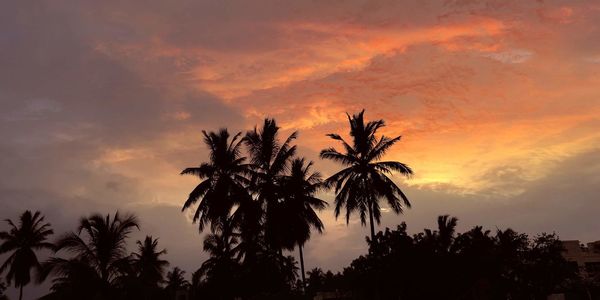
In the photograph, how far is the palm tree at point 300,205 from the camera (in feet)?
122

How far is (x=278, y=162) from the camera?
3712 cm

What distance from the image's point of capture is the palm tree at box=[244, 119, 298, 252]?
36438 millimetres

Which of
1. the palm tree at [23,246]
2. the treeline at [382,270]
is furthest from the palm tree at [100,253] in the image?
the palm tree at [23,246]

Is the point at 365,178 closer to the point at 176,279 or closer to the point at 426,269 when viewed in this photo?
the point at 426,269

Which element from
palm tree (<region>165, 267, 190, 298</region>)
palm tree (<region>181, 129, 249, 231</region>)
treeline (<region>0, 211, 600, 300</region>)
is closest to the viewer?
treeline (<region>0, 211, 600, 300</region>)

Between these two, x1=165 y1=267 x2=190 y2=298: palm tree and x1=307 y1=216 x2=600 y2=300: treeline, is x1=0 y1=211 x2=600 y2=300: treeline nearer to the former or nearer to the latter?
x1=307 y1=216 x2=600 y2=300: treeline

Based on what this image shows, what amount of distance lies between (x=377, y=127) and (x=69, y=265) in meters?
22.7

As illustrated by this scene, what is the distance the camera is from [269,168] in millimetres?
37219

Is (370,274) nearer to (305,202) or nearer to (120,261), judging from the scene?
(305,202)

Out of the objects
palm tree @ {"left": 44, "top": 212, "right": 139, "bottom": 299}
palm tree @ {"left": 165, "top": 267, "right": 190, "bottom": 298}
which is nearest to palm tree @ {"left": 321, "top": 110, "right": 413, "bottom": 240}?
palm tree @ {"left": 44, "top": 212, "right": 139, "bottom": 299}

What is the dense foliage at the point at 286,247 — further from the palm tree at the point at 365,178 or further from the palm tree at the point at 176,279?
the palm tree at the point at 176,279

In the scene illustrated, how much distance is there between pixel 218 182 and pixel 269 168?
17.7ft

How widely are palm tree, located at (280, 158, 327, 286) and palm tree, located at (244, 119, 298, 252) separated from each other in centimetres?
84

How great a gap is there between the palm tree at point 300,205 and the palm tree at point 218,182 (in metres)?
4.98
